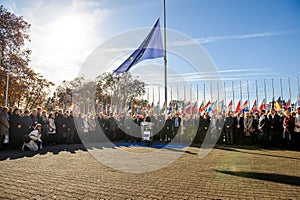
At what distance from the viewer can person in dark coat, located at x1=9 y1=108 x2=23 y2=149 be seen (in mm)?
12930

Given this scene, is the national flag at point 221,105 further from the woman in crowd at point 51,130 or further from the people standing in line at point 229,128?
the woman in crowd at point 51,130

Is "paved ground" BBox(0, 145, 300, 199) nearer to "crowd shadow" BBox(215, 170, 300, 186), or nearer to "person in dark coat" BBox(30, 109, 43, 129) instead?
"crowd shadow" BBox(215, 170, 300, 186)

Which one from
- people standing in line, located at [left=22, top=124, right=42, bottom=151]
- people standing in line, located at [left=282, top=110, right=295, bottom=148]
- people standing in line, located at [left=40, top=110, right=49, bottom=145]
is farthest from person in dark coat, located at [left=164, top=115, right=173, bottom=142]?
people standing in line, located at [left=22, top=124, right=42, bottom=151]

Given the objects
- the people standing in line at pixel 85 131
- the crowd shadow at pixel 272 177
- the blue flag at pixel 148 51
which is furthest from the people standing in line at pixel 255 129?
the people standing in line at pixel 85 131

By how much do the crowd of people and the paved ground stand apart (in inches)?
196

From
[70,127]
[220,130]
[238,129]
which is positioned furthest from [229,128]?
[70,127]

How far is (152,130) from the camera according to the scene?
1714 centimetres

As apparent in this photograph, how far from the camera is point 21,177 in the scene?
654 cm

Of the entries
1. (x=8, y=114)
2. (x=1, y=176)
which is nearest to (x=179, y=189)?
(x=1, y=176)

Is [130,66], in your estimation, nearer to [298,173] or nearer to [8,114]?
[8,114]

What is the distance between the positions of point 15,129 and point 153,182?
367 inches

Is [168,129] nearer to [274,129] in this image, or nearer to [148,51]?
[148,51]

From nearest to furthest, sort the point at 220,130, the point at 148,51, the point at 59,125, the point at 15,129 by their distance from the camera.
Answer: the point at 15,129, the point at 59,125, the point at 220,130, the point at 148,51

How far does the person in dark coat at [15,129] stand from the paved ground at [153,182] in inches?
192
